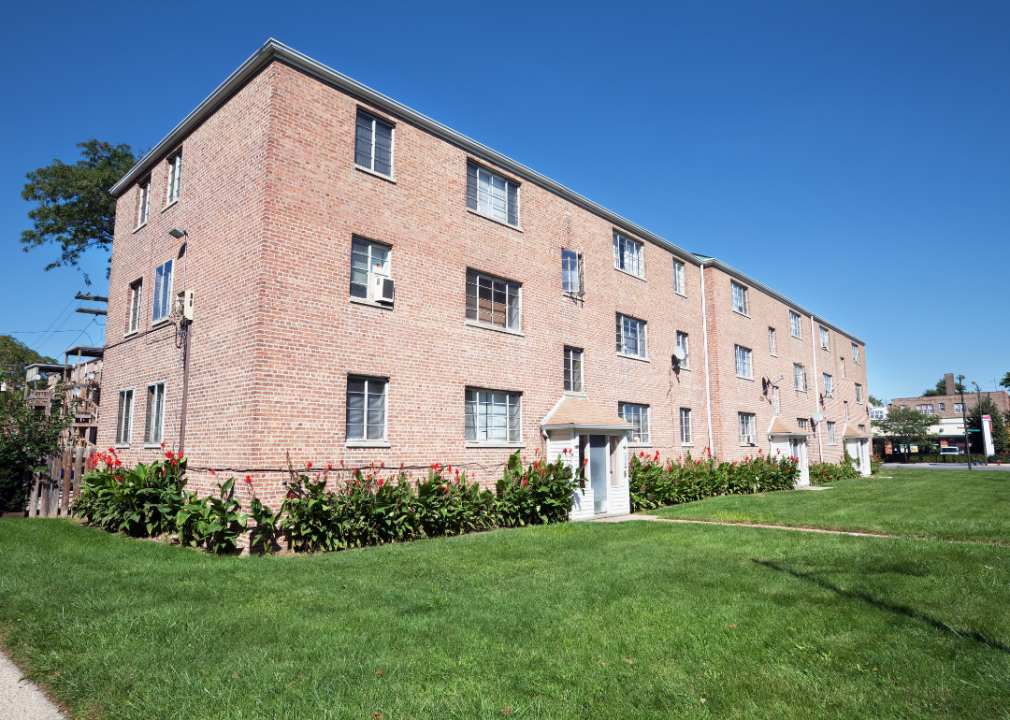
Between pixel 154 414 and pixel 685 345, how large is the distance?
1725 cm

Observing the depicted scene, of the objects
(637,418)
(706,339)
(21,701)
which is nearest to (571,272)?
(637,418)

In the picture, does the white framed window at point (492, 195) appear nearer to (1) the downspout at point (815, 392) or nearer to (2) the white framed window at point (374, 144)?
(2) the white framed window at point (374, 144)

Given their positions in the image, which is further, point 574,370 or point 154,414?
point 574,370

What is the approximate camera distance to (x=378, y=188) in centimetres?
1322

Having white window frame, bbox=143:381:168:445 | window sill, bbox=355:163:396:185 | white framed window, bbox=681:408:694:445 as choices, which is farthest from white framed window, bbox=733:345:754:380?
white window frame, bbox=143:381:168:445

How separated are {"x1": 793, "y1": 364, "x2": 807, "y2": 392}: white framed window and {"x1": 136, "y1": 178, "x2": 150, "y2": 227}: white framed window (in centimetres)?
2842

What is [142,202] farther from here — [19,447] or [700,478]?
[700,478]

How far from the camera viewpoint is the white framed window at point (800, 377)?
104 ft

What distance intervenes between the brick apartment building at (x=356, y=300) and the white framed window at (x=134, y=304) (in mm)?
69

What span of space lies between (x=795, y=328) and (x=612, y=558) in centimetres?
2804

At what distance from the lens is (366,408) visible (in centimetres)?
1238

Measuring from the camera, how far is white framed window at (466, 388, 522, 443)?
14633mm

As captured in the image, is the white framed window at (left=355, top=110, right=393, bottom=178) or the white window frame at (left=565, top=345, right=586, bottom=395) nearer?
the white framed window at (left=355, top=110, right=393, bottom=178)

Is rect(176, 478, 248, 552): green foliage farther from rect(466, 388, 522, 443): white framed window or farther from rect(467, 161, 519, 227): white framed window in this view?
rect(467, 161, 519, 227): white framed window
